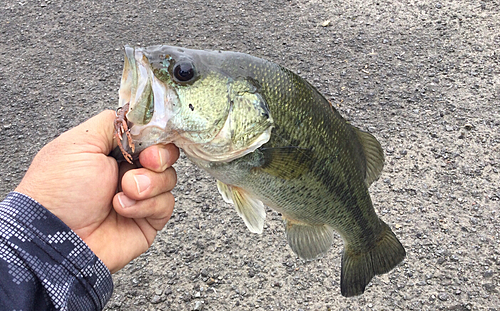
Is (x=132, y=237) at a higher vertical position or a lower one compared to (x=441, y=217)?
higher

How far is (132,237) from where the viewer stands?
1.69 metres

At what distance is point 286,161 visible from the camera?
1458 mm

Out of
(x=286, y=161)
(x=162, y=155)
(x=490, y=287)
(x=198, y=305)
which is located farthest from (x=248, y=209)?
(x=490, y=287)

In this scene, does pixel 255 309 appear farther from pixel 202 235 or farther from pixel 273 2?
pixel 273 2

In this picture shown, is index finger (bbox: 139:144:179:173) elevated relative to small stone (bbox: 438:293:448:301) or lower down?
elevated

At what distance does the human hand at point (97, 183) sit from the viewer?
143 centimetres

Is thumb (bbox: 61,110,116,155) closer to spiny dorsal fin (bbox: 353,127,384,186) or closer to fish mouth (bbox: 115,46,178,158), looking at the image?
fish mouth (bbox: 115,46,178,158)

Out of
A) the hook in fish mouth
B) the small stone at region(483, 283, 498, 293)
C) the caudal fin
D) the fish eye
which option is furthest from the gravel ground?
the fish eye

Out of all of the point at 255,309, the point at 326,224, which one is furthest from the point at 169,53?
the point at 255,309

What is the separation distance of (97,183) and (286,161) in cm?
69

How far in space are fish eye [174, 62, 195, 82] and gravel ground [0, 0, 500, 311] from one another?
1493 millimetres

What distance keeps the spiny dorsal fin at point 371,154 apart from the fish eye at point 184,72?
0.73 meters

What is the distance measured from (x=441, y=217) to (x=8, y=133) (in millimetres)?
3566

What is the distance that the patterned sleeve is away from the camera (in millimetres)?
1213
